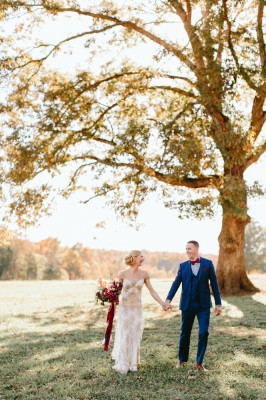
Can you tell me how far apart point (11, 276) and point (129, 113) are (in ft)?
168

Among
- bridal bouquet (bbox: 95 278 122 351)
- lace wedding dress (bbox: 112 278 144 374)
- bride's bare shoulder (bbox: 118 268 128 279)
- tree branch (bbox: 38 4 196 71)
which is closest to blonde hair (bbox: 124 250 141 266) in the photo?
bride's bare shoulder (bbox: 118 268 128 279)

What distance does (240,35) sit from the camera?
58.2ft

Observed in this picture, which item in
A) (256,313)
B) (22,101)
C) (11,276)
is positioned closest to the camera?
(256,313)

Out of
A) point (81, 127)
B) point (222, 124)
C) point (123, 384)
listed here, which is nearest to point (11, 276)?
point (81, 127)

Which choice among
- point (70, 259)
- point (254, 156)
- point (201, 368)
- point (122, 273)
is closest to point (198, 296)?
point (201, 368)

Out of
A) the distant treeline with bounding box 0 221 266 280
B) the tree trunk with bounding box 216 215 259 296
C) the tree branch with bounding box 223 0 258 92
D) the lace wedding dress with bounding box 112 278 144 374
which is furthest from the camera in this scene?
the distant treeline with bounding box 0 221 266 280

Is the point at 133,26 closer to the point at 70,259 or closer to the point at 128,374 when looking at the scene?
the point at 128,374

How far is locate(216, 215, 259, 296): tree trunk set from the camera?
19500 millimetres

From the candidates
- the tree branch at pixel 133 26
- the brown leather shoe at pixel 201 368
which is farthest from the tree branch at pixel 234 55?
the brown leather shoe at pixel 201 368

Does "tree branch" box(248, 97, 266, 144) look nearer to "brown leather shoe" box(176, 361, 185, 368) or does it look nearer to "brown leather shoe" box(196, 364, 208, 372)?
"brown leather shoe" box(176, 361, 185, 368)

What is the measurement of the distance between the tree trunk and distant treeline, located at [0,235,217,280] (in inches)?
1092

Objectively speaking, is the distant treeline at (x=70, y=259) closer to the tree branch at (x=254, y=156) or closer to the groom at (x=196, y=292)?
the tree branch at (x=254, y=156)

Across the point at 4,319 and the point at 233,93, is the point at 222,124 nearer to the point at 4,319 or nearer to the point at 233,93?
the point at 233,93

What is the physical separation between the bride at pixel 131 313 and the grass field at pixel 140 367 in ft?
1.12
